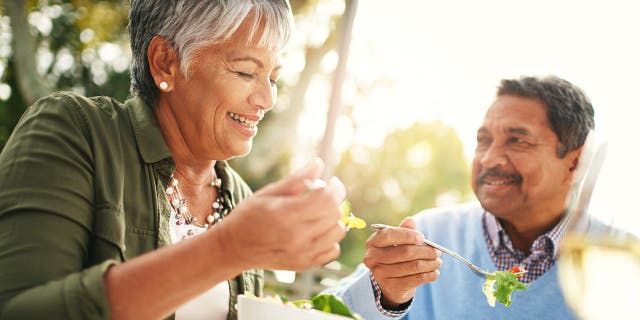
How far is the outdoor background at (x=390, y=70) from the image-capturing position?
132 cm

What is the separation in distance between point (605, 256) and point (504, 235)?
67 centimetres

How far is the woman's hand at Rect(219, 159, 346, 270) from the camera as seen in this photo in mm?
684

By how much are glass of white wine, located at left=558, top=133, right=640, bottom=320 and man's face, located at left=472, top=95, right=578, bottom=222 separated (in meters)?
0.46

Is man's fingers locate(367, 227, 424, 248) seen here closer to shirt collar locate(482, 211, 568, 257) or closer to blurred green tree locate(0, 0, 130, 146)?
shirt collar locate(482, 211, 568, 257)

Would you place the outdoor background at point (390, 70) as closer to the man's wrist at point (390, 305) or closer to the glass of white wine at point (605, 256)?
the glass of white wine at point (605, 256)

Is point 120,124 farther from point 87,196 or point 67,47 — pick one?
point 67,47

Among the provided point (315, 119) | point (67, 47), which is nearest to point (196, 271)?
point (315, 119)

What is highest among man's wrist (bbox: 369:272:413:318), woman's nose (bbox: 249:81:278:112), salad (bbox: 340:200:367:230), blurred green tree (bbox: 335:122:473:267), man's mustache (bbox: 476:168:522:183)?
woman's nose (bbox: 249:81:278:112)

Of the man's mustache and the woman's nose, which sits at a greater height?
the woman's nose

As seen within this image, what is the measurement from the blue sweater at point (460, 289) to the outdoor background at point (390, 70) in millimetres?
175

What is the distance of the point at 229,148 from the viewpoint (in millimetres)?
1261

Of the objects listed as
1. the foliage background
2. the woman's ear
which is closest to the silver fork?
the woman's ear

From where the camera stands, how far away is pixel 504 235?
A: 1384 mm

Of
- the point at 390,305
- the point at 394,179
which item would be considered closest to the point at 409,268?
the point at 390,305
